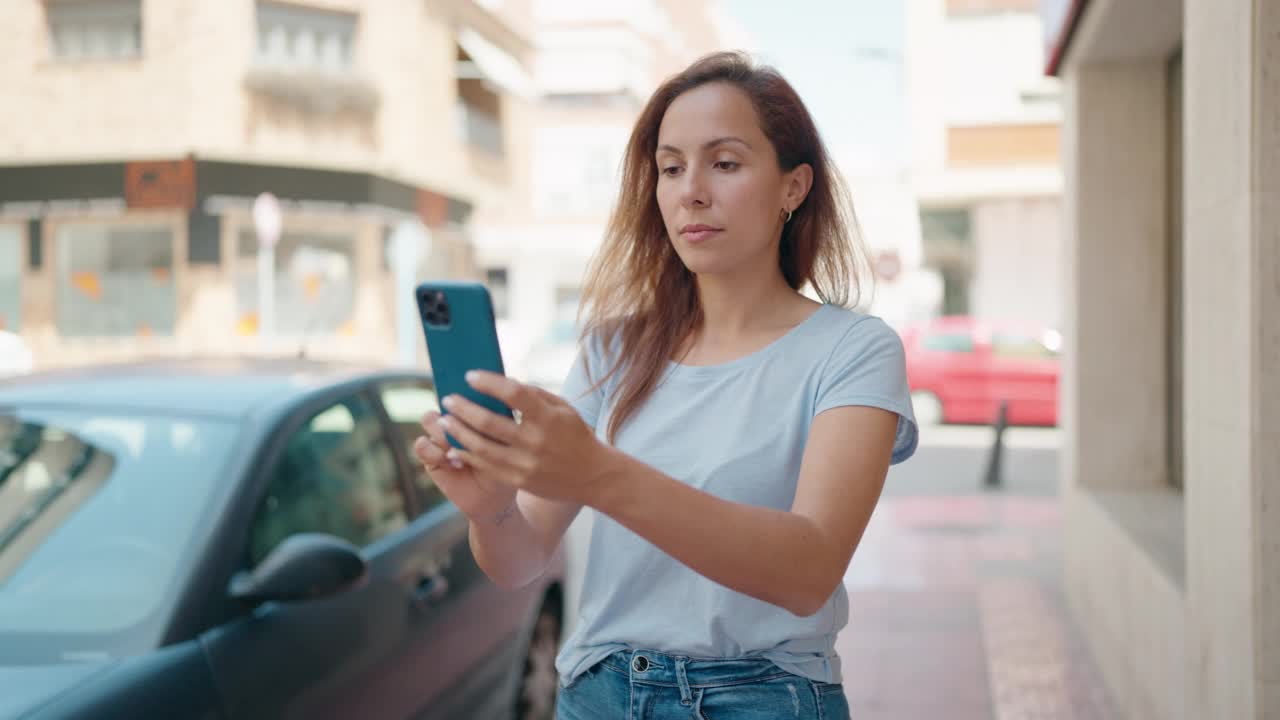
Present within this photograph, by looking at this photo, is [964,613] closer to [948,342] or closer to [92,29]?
[948,342]

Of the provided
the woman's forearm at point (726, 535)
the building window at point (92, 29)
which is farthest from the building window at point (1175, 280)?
the building window at point (92, 29)

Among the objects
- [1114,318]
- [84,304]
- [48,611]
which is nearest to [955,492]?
[1114,318]

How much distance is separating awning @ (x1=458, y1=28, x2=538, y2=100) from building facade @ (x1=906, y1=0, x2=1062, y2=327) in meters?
8.24

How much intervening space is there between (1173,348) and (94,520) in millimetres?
4862

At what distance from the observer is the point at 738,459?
170 centimetres

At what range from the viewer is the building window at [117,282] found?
21328 millimetres

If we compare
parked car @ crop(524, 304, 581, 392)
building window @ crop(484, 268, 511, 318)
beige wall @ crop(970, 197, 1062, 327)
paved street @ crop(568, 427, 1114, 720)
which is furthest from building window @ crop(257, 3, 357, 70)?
paved street @ crop(568, 427, 1114, 720)

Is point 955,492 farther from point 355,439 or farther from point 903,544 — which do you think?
point 355,439

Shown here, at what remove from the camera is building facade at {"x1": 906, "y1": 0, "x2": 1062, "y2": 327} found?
2308 cm

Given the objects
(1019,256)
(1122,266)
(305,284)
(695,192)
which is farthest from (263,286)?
(695,192)

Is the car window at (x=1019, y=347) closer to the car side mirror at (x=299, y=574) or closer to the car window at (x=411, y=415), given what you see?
the car window at (x=411, y=415)

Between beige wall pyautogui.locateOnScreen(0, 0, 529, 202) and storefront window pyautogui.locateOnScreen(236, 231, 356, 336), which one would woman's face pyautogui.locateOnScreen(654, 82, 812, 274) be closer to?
beige wall pyautogui.locateOnScreen(0, 0, 529, 202)

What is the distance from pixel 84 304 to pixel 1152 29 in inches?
795

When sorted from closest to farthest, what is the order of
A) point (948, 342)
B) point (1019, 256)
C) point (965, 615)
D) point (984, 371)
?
point (965, 615) < point (984, 371) < point (948, 342) < point (1019, 256)
